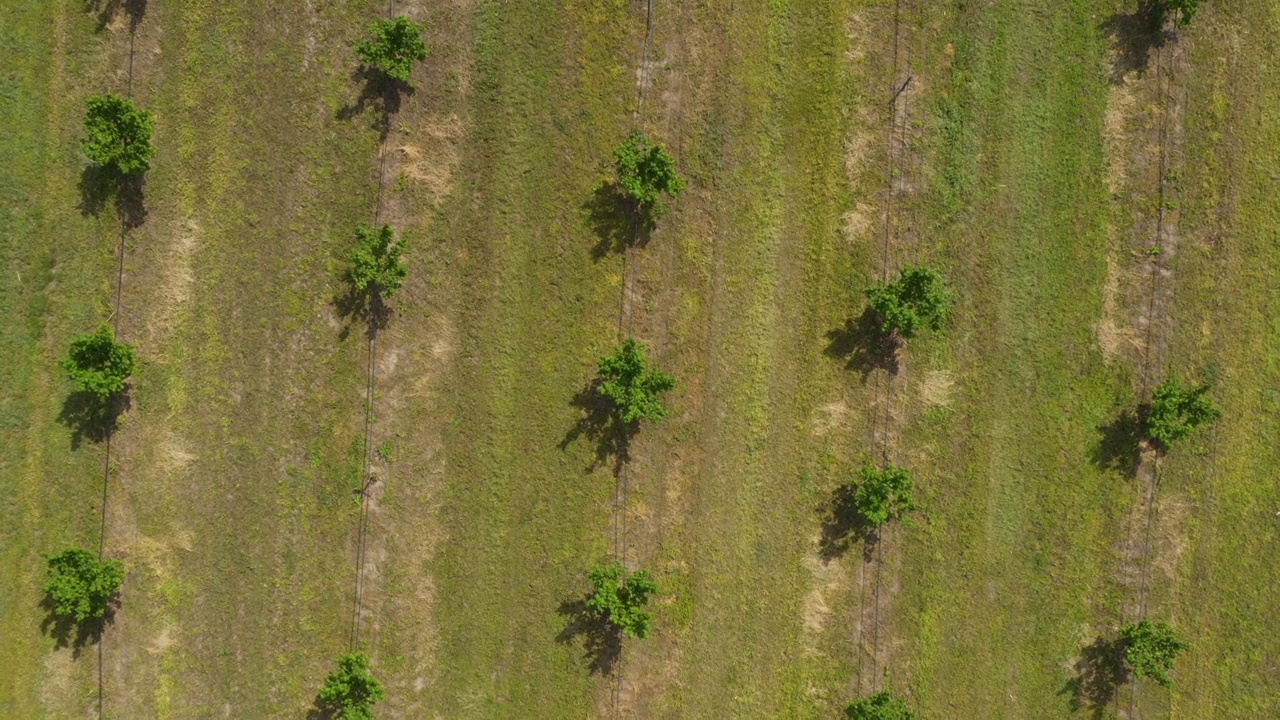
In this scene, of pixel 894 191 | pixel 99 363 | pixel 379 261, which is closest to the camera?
pixel 99 363

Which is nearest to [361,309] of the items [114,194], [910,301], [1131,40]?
[114,194]

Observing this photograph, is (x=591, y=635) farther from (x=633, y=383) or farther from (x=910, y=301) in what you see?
(x=910, y=301)

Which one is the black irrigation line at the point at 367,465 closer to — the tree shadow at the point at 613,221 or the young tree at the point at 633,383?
the tree shadow at the point at 613,221

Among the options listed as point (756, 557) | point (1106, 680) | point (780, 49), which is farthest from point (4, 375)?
point (1106, 680)

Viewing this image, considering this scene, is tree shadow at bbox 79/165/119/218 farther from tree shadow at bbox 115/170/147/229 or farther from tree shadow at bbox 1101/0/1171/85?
tree shadow at bbox 1101/0/1171/85

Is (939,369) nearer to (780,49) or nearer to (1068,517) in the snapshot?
(1068,517)
